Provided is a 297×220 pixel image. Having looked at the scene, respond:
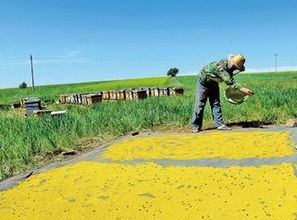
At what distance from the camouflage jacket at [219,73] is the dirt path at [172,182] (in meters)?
0.91

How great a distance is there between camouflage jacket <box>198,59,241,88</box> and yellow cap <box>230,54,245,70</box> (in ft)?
0.68

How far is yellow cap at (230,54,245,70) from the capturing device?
8227mm

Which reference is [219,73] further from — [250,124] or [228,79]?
[250,124]

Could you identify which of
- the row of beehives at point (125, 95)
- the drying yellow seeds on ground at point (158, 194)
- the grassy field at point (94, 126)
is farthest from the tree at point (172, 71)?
the drying yellow seeds on ground at point (158, 194)

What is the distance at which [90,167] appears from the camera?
24.2ft

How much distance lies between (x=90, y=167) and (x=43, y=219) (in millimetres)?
1822

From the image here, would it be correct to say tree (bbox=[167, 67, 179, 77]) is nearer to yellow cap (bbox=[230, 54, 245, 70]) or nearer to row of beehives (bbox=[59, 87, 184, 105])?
row of beehives (bbox=[59, 87, 184, 105])

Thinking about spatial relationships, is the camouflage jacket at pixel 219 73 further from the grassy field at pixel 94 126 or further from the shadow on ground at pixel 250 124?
the grassy field at pixel 94 126

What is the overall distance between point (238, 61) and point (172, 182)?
2990 mm

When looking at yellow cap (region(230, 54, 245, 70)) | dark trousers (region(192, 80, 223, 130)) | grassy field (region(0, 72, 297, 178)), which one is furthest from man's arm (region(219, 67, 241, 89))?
grassy field (region(0, 72, 297, 178))

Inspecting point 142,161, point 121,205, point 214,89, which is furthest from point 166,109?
point 121,205

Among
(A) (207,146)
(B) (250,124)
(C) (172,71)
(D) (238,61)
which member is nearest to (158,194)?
(A) (207,146)

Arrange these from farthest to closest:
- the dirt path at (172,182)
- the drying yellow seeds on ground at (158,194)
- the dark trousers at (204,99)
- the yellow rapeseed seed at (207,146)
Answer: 1. the dark trousers at (204,99)
2. the yellow rapeseed seed at (207,146)
3. the dirt path at (172,182)
4. the drying yellow seeds on ground at (158,194)

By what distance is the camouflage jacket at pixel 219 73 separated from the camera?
8.38 meters
